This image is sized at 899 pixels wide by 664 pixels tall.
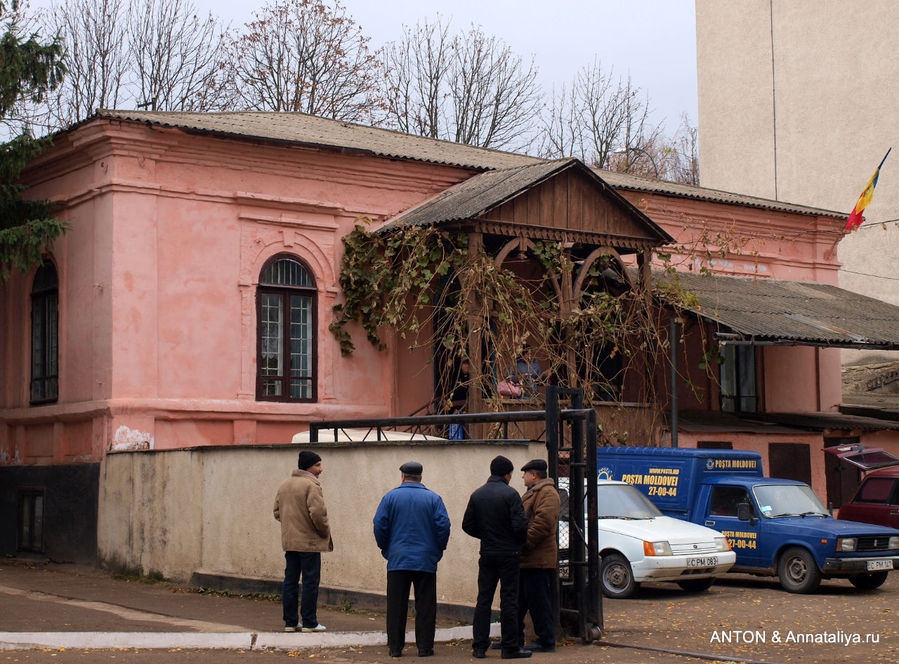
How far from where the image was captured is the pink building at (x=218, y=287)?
17.5 m

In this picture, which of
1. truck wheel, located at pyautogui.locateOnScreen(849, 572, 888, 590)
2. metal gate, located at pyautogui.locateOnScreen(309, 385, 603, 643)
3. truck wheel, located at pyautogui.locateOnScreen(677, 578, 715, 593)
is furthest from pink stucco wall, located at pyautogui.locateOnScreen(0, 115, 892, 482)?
metal gate, located at pyautogui.locateOnScreen(309, 385, 603, 643)

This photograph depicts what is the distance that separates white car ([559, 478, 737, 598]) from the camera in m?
14.3

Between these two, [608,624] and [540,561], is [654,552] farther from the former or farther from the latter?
[540,561]

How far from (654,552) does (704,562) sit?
751 mm

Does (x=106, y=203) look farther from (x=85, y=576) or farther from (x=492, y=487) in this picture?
(x=492, y=487)

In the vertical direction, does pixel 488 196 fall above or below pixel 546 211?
above

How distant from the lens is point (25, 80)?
17094mm

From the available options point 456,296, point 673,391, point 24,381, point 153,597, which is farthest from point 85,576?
point 673,391

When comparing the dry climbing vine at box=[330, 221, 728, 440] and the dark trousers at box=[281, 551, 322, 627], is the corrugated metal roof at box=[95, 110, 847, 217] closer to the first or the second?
the dry climbing vine at box=[330, 221, 728, 440]

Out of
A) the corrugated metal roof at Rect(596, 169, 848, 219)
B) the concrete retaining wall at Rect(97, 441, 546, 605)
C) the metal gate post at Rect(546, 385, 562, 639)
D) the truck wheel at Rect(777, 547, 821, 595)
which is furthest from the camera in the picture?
the corrugated metal roof at Rect(596, 169, 848, 219)

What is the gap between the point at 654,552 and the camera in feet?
47.0

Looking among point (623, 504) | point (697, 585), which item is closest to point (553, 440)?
point (623, 504)

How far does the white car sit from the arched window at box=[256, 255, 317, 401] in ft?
19.3

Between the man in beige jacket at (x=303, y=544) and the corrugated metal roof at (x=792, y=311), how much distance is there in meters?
10.6
